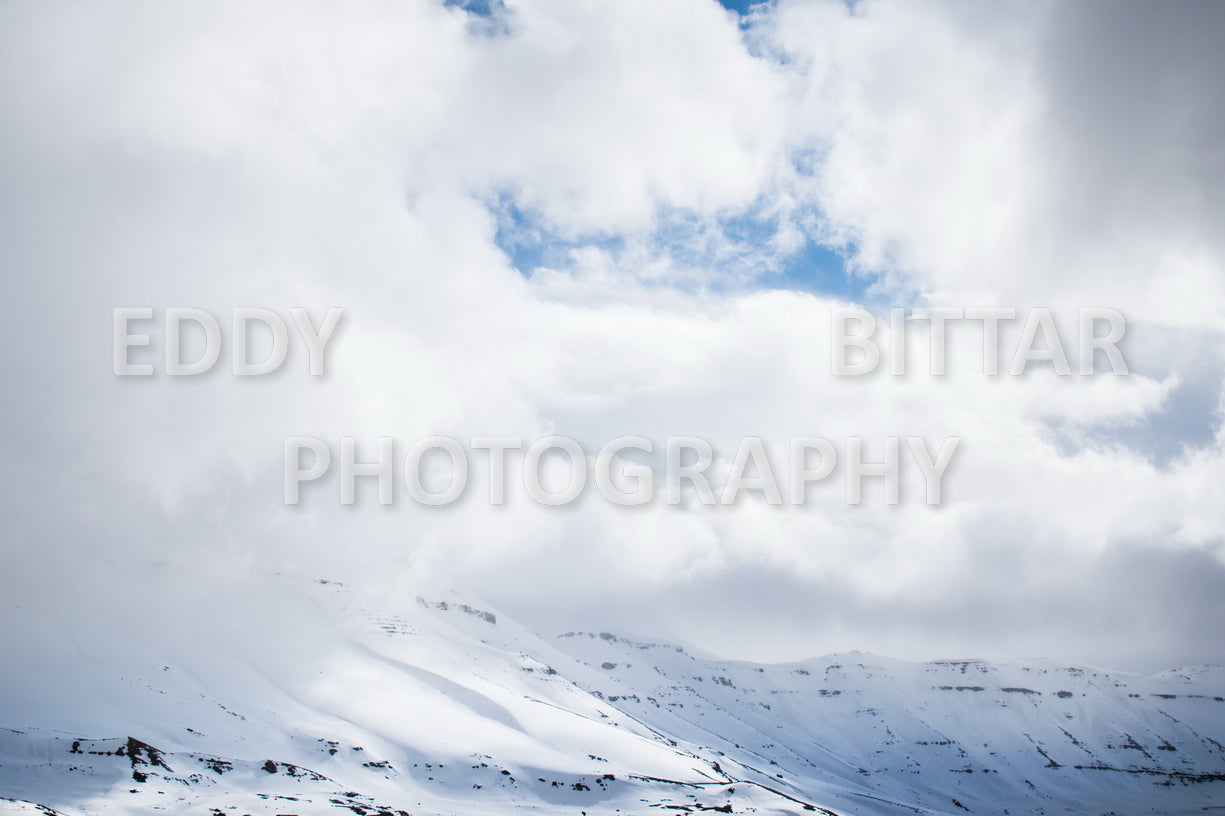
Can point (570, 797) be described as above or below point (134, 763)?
below

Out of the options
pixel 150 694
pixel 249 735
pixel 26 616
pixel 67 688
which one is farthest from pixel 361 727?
pixel 26 616

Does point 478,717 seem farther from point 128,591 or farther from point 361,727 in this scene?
point 128,591

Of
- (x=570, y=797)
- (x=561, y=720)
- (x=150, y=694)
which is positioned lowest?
(x=561, y=720)

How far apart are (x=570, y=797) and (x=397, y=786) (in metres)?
25.8

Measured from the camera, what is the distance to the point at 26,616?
152000 mm

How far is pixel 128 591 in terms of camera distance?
184625 mm

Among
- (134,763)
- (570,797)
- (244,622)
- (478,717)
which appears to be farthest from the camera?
(244,622)

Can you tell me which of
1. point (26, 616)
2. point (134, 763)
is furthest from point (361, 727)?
point (26, 616)

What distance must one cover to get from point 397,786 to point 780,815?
185 ft

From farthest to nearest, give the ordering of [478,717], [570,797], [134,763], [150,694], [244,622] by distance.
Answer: [244,622] → [478,717] → [150,694] → [570,797] → [134,763]

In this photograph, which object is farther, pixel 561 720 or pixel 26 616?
pixel 561 720

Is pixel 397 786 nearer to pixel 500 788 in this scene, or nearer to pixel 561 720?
pixel 500 788

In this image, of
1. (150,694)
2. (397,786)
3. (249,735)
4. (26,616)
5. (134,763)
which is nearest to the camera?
(134,763)

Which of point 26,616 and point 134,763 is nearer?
point 134,763
